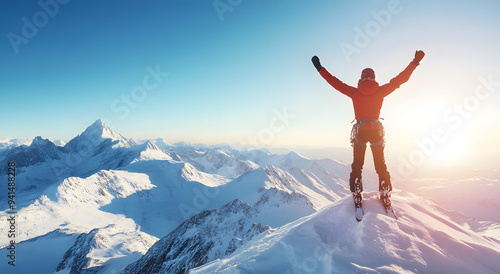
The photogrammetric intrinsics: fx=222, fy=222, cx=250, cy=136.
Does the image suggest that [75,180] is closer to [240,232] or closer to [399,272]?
[240,232]

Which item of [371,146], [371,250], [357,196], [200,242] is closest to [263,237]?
[357,196]

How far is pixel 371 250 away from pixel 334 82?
585 cm

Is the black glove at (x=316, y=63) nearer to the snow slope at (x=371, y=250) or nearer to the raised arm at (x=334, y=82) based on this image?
the raised arm at (x=334, y=82)

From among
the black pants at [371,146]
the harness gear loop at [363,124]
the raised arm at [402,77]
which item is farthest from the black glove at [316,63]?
the black pants at [371,146]

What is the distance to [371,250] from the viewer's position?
250 inches

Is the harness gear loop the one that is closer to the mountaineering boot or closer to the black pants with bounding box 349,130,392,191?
the black pants with bounding box 349,130,392,191

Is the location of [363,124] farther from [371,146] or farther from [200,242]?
[200,242]

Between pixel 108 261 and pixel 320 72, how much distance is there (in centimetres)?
8056

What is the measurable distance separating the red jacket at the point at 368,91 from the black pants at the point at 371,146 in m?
0.66

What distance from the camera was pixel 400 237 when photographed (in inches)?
266

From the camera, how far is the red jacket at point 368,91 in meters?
8.26

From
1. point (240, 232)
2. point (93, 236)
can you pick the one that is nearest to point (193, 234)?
point (240, 232)

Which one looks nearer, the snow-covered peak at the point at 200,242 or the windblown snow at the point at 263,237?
the windblown snow at the point at 263,237

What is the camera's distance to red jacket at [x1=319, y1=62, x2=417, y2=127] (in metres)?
8.26
